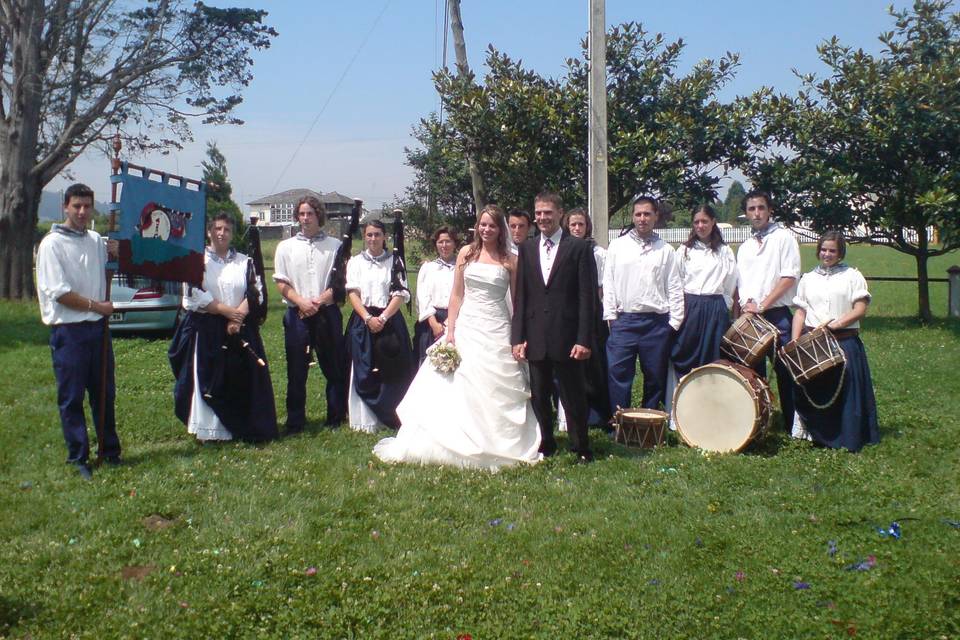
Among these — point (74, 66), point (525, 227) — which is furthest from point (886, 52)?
point (74, 66)

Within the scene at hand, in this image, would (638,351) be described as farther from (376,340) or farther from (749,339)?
(376,340)

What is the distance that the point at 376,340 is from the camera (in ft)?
29.2

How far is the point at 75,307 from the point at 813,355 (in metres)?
5.96

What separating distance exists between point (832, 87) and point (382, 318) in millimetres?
10807

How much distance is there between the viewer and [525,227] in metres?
8.19

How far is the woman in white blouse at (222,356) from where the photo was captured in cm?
821

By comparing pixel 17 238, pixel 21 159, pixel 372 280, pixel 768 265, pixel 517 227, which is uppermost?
pixel 21 159

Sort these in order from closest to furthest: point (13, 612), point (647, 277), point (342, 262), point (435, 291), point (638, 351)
→ point (13, 612)
point (647, 277)
point (638, 351)
point (342, 262)
point (435, 291)

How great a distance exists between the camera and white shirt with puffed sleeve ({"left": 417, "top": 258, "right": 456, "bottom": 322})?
9344mm

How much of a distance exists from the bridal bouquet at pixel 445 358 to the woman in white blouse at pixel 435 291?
1.23 meters

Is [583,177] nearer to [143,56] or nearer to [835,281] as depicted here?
[835,281]

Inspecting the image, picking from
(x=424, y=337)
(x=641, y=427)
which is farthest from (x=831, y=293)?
(x=424, y=337)

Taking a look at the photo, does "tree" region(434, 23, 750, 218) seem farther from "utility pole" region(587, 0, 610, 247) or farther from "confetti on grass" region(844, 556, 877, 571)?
"confetti on grass" region(844, 556, 877, 571)

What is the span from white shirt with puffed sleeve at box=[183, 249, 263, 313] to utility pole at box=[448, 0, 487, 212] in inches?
319
